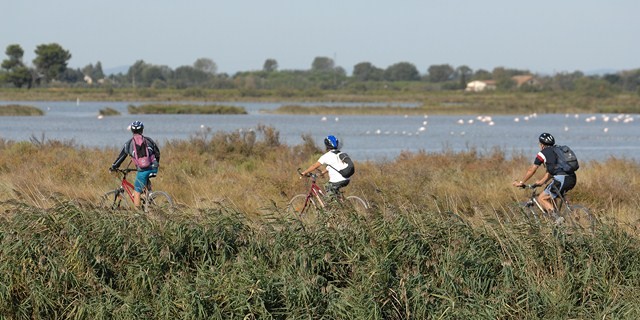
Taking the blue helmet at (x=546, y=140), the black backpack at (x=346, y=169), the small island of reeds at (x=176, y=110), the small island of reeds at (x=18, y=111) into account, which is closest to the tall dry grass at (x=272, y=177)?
the black backpack at (x=346, y=169)

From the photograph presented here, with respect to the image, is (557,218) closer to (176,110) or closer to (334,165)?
(334,165)

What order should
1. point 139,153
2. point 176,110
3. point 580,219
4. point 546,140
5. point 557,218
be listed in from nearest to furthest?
point 557,218
point 580,219
point 546,140
point 139,153
point 176,110

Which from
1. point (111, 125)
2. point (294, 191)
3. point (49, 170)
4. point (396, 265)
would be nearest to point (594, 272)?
point (396, 265)

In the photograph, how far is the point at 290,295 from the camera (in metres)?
9.78

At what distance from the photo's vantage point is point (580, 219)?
40.6 feet

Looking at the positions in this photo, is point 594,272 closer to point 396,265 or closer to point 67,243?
point 396,265

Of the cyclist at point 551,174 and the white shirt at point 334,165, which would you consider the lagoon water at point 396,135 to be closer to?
the white shirt at point 334,165

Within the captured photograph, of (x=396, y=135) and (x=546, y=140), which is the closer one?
(x=546, y=140)

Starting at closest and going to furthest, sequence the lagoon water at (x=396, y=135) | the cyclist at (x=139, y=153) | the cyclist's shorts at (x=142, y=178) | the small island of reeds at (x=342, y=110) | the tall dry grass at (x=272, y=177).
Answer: the cyclist at (x=139, y=153), the cyclist's shorts at (x=142, y=178), the tall dry grass at (x=272, y=177), the lagoon water at (x=396, y=135), the small island of reeds at (x=342, y=110)

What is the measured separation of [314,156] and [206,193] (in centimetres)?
742

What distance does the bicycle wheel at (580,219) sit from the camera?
36.1 feet

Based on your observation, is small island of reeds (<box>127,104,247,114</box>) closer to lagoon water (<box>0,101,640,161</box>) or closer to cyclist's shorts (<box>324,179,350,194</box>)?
lagoon water (<box>0,101,640,161</box>)

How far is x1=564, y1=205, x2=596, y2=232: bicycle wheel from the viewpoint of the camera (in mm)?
10992

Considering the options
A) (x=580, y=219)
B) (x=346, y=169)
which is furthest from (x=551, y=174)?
(x=346, y=169)
